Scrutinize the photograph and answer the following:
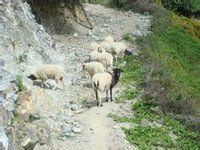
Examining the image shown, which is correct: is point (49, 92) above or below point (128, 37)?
above

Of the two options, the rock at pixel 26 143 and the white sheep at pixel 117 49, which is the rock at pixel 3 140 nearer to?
the rock at pixel 26 143

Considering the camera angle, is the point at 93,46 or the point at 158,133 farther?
the point at 93,46

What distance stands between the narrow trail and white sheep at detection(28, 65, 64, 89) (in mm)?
756

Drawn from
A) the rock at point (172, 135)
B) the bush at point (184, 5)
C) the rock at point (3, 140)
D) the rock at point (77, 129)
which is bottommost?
the bush at point (184, 5)

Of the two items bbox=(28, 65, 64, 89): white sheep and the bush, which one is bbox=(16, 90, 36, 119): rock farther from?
the bush

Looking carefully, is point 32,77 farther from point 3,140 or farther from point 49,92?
point 3,140

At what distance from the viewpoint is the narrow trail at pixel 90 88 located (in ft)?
53.5

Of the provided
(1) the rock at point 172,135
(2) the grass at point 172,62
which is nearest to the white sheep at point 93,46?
(2) the grass at point 172,62

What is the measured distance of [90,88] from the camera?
21094 mm

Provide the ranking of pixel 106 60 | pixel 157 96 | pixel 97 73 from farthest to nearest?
pixel 106 60 < pixel 97 73 < pixel 157 96

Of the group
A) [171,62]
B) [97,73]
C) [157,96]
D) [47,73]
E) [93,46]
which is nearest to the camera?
[157,96]

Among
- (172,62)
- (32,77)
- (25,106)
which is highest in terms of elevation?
(25,106)

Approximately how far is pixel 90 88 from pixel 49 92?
5.87ft

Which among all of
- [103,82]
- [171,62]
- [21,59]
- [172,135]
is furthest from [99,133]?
[171,62]
